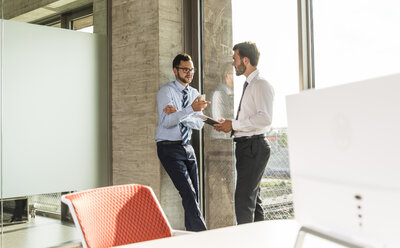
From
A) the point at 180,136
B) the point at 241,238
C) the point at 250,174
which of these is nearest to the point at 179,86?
the point at 180,136

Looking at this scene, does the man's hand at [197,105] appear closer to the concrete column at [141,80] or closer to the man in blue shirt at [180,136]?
the man in blue shirt at [180,136]

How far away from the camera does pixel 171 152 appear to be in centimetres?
392

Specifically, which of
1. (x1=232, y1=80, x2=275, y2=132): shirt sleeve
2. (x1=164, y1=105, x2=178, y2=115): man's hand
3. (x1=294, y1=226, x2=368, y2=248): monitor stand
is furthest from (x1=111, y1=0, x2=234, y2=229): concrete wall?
(x1=294, y1=226, x2=368, y2=248): monitor stand

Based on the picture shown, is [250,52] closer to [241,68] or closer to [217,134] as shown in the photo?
[241,68]

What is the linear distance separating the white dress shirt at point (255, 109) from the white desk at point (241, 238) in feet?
5.36

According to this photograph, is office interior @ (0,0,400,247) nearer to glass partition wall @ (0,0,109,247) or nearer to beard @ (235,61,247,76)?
glass partition wall @ (0,0,109,247)

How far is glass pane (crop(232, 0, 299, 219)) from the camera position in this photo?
3.52 metres

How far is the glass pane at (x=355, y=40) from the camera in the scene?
2812 mm

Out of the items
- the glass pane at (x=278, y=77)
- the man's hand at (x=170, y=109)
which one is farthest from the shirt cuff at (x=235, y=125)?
the man's hand at (x=170, y=109)

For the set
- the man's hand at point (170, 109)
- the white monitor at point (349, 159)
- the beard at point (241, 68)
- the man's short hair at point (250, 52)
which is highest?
the man's short hair at point (250, 52)

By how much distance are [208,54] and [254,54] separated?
1016 millimetres

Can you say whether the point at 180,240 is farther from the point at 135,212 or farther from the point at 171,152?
the point at 171,152

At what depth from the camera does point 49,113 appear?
3904 mm

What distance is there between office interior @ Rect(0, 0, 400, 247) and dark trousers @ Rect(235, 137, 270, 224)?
0.88 ft
